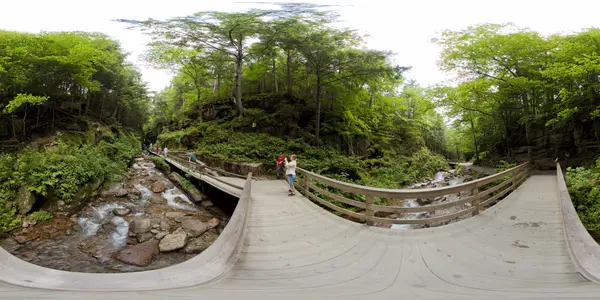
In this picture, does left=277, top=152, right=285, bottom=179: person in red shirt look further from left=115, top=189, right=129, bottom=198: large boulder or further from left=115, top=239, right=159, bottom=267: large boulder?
left=115, top=189, right=129, bottom=198: large boulder

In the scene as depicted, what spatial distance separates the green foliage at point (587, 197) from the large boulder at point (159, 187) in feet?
41.8

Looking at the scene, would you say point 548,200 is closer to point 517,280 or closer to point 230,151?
point 517,280

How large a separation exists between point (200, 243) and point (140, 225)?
2.06 m

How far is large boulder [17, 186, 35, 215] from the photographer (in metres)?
6.69

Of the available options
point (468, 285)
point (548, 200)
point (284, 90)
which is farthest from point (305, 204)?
point (284, 90)

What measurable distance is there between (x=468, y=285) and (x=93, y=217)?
9.22m

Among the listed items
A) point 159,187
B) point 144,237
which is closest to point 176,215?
point 144,237

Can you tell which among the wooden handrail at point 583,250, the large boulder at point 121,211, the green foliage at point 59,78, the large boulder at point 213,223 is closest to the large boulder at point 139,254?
the large boulder at point 213,223

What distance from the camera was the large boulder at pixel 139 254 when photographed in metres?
5.07

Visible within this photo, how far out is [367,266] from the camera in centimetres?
244

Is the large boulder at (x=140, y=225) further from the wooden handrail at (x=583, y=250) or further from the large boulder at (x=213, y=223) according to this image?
the wooden handrail at (x=583, y=250)

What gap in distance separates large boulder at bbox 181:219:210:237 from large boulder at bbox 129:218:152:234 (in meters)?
0.87

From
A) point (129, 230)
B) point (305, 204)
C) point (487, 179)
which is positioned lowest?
point (129, 230)

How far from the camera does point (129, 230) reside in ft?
21.4
